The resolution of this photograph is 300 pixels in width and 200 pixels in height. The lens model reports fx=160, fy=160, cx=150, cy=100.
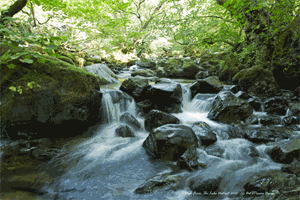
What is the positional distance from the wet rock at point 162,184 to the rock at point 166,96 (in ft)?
13.5

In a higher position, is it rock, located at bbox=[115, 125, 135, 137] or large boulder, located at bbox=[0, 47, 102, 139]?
large boulder, located at bbox=[0, 47, 102, 139]

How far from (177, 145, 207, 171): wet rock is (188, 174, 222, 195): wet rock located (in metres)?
0.31

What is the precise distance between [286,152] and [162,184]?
9.42 ft

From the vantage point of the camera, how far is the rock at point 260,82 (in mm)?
7477

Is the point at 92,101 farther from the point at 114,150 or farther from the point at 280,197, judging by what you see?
the point at 280,197

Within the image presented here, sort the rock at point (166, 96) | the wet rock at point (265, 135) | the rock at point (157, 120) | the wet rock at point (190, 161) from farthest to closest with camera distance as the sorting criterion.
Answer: the rock at point (166, 96), the rock at point (157, 120), the wet rock at point (265, 135), the wet rock at point (190, 161)

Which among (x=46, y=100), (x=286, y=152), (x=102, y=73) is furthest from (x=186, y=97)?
(x=46, y=100)

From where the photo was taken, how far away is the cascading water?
9.05 feet

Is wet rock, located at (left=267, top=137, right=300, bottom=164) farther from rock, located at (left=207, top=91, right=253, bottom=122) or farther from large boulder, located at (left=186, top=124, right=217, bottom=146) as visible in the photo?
rock, located at (left=207, top=91, right=253, bottom=122)

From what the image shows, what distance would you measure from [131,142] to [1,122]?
321 cm

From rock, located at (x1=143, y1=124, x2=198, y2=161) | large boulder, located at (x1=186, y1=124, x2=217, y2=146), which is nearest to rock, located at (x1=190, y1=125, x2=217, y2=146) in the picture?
large boulder, located at (x1=186, y1=124, x2=217, y2=146)

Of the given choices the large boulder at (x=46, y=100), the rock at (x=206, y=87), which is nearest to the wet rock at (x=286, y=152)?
the rock at (x=206, y=87)

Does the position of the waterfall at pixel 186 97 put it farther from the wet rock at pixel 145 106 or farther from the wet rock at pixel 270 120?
the wet rock at pixel 270 120

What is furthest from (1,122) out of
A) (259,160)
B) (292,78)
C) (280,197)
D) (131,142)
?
(292,78)
